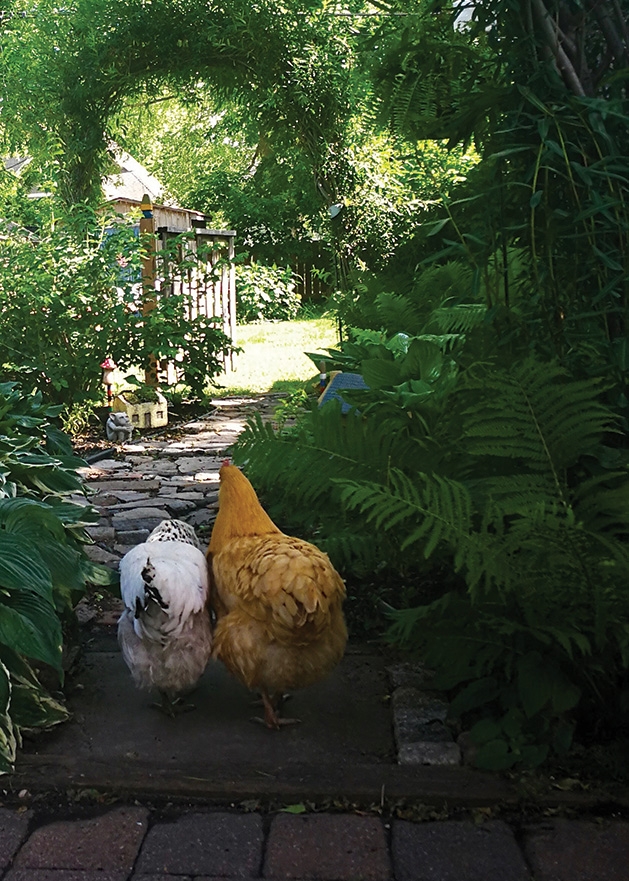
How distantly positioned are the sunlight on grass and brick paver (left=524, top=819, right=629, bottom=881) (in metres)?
5.43

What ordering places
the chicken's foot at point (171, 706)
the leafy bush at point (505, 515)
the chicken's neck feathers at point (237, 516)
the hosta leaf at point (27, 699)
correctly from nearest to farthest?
the leafy bush at point (505, 515) → the hosta leaf at point (27, 699) → the chicken's foot at point (171, 706) → the chicken's neck feathers at point (237, 516)

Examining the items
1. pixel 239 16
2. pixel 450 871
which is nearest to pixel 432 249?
pixel 239 16

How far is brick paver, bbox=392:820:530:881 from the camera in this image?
2174mm

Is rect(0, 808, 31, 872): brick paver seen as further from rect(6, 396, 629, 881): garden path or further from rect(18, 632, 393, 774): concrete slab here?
rect(18, 632, 393, 774): concrete slab

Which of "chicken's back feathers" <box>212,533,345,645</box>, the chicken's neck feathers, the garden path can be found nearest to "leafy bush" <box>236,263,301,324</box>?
the chicken's neck feathers

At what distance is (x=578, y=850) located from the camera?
2.24m

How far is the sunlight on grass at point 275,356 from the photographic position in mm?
10570

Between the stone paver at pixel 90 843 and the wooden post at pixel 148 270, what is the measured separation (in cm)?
627

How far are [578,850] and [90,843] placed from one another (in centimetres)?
122

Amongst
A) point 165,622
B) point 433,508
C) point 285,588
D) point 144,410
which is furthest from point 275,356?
point 433,508

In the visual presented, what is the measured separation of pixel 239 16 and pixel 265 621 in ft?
21.7

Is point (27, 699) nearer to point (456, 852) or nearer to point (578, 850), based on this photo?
point (456, 852)

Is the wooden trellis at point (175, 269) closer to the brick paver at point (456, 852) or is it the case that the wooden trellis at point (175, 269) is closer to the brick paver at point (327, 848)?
the brick paver at point (327, 848)

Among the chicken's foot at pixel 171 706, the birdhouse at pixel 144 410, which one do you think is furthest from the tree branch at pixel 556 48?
the birdhouse at pixel 144 410
